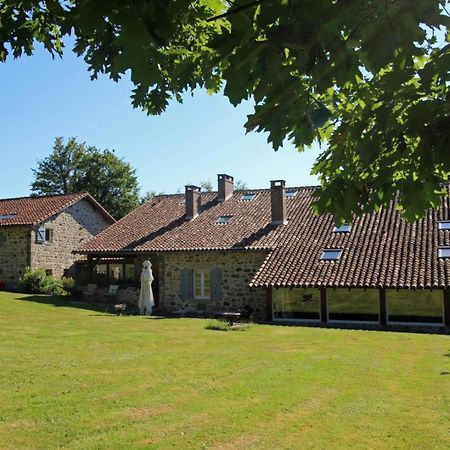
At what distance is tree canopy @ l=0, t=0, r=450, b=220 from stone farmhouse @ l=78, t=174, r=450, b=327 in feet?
32.9

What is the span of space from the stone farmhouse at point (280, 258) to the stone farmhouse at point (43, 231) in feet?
12.7

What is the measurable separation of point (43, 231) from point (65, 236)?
1.92 metres

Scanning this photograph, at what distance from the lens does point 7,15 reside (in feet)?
13.9

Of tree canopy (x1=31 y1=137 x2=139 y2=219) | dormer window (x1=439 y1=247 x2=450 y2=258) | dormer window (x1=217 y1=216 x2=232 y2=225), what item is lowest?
dormer window (x1=439 y1=247 x2=450 y2=258)

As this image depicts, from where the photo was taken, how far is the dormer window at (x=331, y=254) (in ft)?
59.8

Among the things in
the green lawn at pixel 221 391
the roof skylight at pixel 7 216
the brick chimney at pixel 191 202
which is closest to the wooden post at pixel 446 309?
the green lawn at pixel 221 391

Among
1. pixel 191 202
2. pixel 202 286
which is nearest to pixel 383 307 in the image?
pixel 202 286

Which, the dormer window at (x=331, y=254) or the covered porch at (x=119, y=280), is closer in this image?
the dormer window at (x=331, y=254)

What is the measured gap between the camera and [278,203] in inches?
854

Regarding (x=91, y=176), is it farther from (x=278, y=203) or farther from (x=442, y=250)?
(x=442, y=250)

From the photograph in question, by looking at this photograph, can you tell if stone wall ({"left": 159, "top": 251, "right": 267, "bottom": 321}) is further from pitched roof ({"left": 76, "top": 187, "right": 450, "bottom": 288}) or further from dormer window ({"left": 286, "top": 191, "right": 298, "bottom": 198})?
dormer window ({"left": 286, "top": 191, "right": 298, "bottom": 198})

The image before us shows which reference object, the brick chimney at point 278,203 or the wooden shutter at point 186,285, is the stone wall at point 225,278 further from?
the brick chimney at point 278,203

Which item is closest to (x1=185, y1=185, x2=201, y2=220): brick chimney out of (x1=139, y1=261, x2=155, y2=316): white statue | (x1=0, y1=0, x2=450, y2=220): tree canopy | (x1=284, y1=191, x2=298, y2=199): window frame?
(x1=284, y1=191, x2=298, y2=199): window frame

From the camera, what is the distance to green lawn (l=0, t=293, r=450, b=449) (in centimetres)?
557
